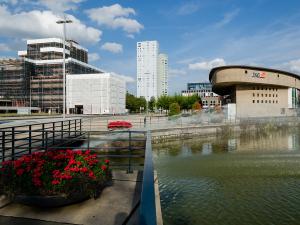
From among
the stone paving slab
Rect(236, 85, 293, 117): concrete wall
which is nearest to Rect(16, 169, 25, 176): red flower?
the stone paving slab

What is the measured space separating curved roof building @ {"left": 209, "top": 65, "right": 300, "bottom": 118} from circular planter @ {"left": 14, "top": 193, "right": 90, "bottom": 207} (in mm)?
58951

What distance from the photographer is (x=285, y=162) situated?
17203 mm

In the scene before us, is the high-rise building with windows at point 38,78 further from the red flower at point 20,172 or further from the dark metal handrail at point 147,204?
the dark metal handrail at point 147,204

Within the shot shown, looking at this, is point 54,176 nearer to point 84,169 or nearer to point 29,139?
point 84,169

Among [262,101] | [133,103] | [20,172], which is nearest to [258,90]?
[262,101]

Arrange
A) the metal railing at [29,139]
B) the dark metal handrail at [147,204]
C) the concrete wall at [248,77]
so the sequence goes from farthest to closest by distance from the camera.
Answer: the concrete wall at [248,77] < the metal railing at [29,139] < the dark metal handrail at [147,204]

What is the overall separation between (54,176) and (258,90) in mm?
65191

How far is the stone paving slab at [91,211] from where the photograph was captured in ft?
16.1

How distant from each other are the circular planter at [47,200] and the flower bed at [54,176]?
43 mm

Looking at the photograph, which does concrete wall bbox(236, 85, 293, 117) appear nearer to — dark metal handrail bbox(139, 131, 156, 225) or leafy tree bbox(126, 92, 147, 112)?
dark metal handrail bbox(139, 131, 156, 225)

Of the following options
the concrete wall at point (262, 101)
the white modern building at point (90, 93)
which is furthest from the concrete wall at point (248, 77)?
the white modern building at point (90, 93)

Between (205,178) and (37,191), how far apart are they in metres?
9.52

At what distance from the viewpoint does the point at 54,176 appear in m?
5.40

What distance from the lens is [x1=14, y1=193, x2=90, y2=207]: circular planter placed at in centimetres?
526
